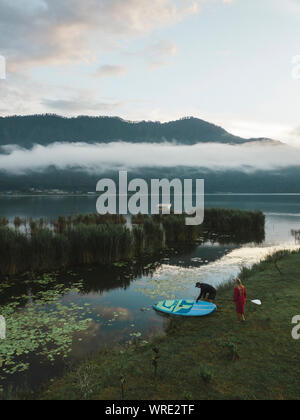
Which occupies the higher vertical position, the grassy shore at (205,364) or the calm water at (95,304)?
the grassy shore at (205,364)

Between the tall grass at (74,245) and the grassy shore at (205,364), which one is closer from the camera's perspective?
the grassy shore at (205,364)

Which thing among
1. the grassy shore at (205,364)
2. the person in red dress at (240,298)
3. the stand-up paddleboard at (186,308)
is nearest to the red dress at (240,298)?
the person in red dress at (240,298)

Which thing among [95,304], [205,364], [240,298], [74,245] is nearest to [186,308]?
[240,298]

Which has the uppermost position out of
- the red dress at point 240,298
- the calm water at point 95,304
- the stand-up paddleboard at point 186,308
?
the red dress at point 240,298

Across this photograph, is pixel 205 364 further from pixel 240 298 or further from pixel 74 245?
pixel 74 245

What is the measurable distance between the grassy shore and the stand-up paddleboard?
0.35 metres

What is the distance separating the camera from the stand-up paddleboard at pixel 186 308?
11703 mm

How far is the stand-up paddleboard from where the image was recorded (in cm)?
1170

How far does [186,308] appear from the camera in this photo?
12180 millimetres

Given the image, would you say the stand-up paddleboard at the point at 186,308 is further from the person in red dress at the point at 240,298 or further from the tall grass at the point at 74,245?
the tall grass at the point at 74,245

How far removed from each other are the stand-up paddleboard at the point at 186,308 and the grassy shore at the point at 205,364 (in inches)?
13.8

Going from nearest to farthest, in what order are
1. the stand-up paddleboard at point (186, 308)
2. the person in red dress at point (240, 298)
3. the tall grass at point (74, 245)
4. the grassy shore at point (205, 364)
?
the grassy shore at point (205, 364) → the person in red dress at point (240, 298) → the stand-up paddleboard at point (186, 308) → the tall grass at point (74, 245)
